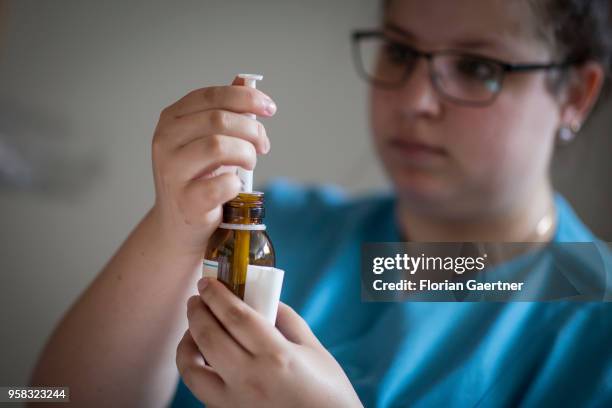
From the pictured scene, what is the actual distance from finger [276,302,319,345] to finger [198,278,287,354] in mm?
32

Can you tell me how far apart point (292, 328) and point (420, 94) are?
267 millimetres

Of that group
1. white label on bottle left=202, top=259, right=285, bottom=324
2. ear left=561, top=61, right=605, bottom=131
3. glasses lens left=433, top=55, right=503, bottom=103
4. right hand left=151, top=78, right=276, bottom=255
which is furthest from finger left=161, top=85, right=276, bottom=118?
ear left=561, top=61, right=605, bottom=131

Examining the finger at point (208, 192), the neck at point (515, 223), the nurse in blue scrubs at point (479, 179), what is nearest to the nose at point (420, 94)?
the nurse in blue scrubs at point (479, 179)

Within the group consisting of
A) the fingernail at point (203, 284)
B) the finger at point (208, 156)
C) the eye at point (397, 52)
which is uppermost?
the eye at point (397, 52)

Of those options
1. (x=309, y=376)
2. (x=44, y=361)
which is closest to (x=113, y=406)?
(x=44, y=361)

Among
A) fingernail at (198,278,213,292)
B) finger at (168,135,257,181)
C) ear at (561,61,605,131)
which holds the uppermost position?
ear at (561,61,605,131)

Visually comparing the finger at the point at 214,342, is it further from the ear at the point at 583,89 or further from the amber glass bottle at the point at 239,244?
the ear at the point at 583,89

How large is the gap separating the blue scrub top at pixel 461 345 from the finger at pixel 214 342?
0.17 metres

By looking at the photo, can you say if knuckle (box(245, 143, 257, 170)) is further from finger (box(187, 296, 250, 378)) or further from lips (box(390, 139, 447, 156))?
lips (box(390, 139, 447, 156))

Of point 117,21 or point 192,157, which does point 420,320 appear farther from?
point 117,21

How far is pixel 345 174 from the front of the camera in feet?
2.22

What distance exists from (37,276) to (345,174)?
1.13ft

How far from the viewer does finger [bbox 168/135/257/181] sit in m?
0.42

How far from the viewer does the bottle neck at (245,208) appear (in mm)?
432
